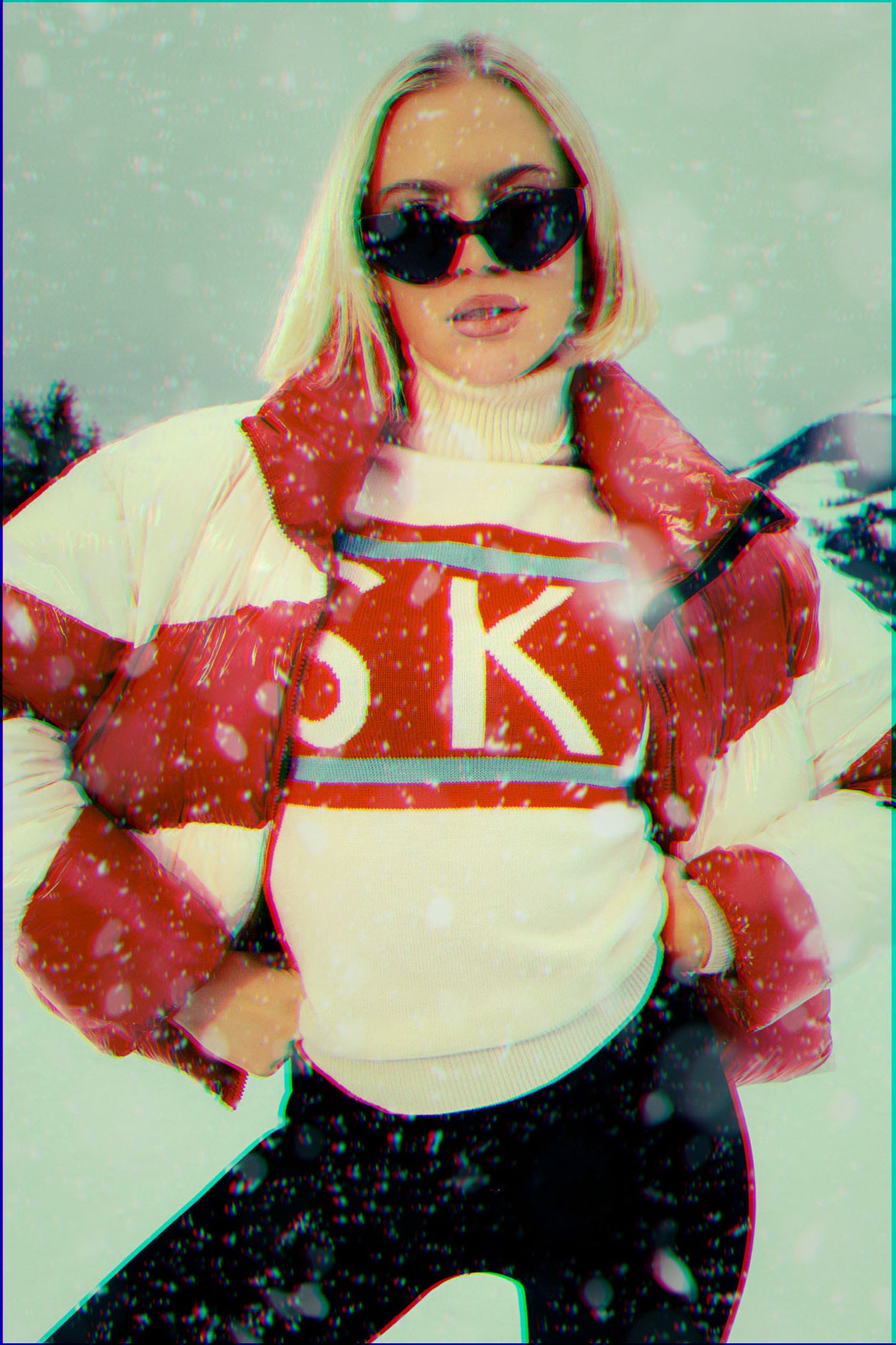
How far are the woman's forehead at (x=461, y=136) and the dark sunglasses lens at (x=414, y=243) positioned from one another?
41mm

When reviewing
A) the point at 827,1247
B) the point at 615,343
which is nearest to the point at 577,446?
the point at 615,343

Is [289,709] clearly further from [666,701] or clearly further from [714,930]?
[714,930]

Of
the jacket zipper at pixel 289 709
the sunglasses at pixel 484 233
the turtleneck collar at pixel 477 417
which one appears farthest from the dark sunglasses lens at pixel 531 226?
the jacket zipper at pixel 289 709

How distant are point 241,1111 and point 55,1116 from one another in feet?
0.87

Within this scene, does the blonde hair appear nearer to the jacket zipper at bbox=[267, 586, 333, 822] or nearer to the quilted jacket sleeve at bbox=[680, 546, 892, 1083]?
the jacket zipper at bbox=[267, 586, 333, 822]

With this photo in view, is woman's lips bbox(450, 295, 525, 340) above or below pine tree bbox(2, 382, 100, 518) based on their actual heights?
above

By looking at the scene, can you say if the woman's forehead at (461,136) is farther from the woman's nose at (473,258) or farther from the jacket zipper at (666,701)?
the jacket zipper at (666,701)

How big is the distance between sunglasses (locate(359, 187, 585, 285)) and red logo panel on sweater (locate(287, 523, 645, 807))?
0.24 metres

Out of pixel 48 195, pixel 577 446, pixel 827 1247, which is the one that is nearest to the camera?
pixel 577 446

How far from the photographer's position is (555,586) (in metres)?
0.76

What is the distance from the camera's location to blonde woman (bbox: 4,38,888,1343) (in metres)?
0.71

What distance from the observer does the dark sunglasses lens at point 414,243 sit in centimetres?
72

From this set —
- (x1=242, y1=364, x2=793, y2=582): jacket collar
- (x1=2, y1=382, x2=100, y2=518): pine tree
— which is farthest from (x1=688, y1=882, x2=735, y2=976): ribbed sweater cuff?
(x1=2, y1=382, x2=100, y2=518): pine tree

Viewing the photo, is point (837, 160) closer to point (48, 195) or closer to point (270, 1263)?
point (48, 195)
